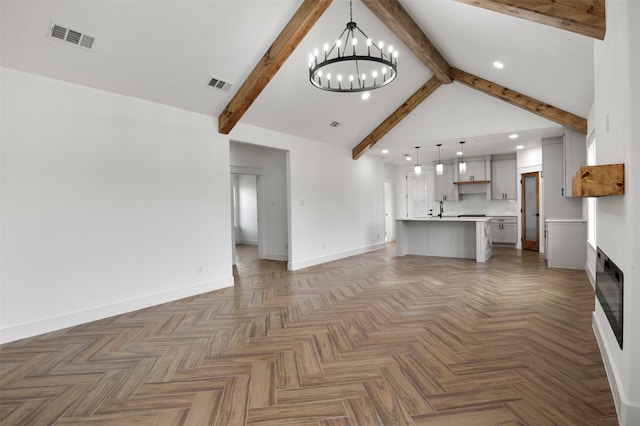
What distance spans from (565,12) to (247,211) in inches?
377

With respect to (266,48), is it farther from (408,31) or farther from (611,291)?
(611,291)

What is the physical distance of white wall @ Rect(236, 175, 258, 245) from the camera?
35.7 feet

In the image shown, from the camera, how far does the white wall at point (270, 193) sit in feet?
25.5

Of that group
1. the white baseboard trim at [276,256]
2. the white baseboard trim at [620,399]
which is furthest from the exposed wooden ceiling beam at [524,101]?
the white baseboard trim at [276,256]

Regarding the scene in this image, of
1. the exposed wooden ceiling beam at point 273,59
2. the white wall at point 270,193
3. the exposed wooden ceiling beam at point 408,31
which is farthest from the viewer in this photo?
the white wall at point 270,193

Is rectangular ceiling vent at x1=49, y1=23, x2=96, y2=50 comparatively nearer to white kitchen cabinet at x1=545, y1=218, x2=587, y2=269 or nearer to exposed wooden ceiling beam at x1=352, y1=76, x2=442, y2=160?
exposed wooden ceiling beam at x1=352, y1=76, x2=442, y2=160

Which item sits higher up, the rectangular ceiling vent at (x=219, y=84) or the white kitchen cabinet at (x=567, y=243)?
the rectangular ceiling vent at (x=219, y=84)

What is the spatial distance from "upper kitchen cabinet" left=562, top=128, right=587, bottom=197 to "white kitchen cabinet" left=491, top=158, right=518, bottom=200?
2.76 m

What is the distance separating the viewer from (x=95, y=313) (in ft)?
12.7

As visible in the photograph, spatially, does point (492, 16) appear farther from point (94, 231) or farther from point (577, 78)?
point (94, 231)

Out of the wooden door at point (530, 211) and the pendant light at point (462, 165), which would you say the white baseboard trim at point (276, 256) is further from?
the wooden door at point (530, 211)

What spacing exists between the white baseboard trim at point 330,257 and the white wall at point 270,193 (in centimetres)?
84

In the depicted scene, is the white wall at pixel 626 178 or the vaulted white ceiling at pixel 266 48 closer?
the white wall at pixel 626 178

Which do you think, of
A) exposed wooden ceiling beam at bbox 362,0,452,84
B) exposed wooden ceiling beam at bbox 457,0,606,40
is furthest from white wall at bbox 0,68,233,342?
exposed wooden ceiling beam at bbox 457,0,606,40
